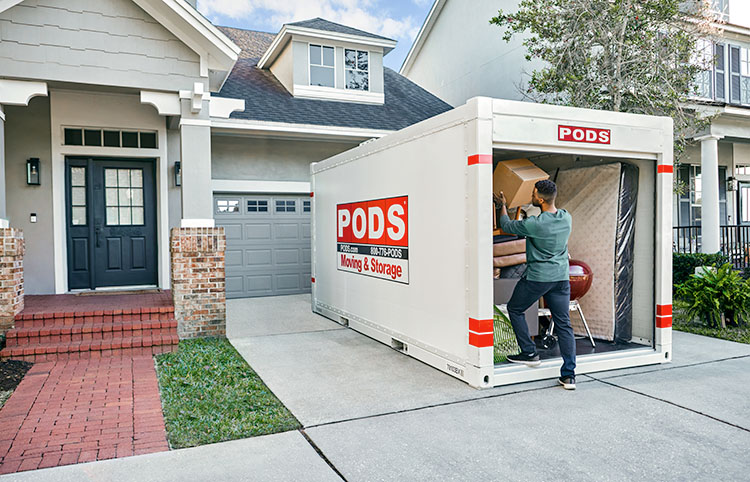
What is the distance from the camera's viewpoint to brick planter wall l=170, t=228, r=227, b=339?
751 cm

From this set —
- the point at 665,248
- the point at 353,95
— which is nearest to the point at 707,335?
the point at 665,248

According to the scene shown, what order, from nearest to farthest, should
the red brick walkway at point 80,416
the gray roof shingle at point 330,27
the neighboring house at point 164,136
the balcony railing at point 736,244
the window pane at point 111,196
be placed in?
Result: 1. the red brick walkway at point 80,416
2. the neighboring house at point 164,136
3. the window pane at point 111,196
4. the balcony railing at point 736,244
5. the gray roof shingle at point 330,27

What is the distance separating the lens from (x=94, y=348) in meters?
6.64

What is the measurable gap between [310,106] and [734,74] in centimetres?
1020

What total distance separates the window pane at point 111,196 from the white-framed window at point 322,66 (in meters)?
5.33

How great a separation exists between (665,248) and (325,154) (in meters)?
7.66

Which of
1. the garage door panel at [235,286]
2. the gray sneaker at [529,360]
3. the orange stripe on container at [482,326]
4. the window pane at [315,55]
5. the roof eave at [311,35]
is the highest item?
the roof eave at [311,35]

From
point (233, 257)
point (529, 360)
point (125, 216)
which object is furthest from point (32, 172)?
point (529, 360)

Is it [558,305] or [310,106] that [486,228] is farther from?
[310,106]

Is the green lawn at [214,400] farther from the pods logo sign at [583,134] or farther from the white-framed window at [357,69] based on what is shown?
the white-framed window at [357,69]

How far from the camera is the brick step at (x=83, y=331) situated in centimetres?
662

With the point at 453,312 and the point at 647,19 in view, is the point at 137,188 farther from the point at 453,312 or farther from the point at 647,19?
the point at 647,19

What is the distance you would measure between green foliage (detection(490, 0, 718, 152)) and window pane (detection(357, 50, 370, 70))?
4.05 m

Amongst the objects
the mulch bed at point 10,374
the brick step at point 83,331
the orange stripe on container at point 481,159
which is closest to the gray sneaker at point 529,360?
the orange stripe on container at point 481,159
